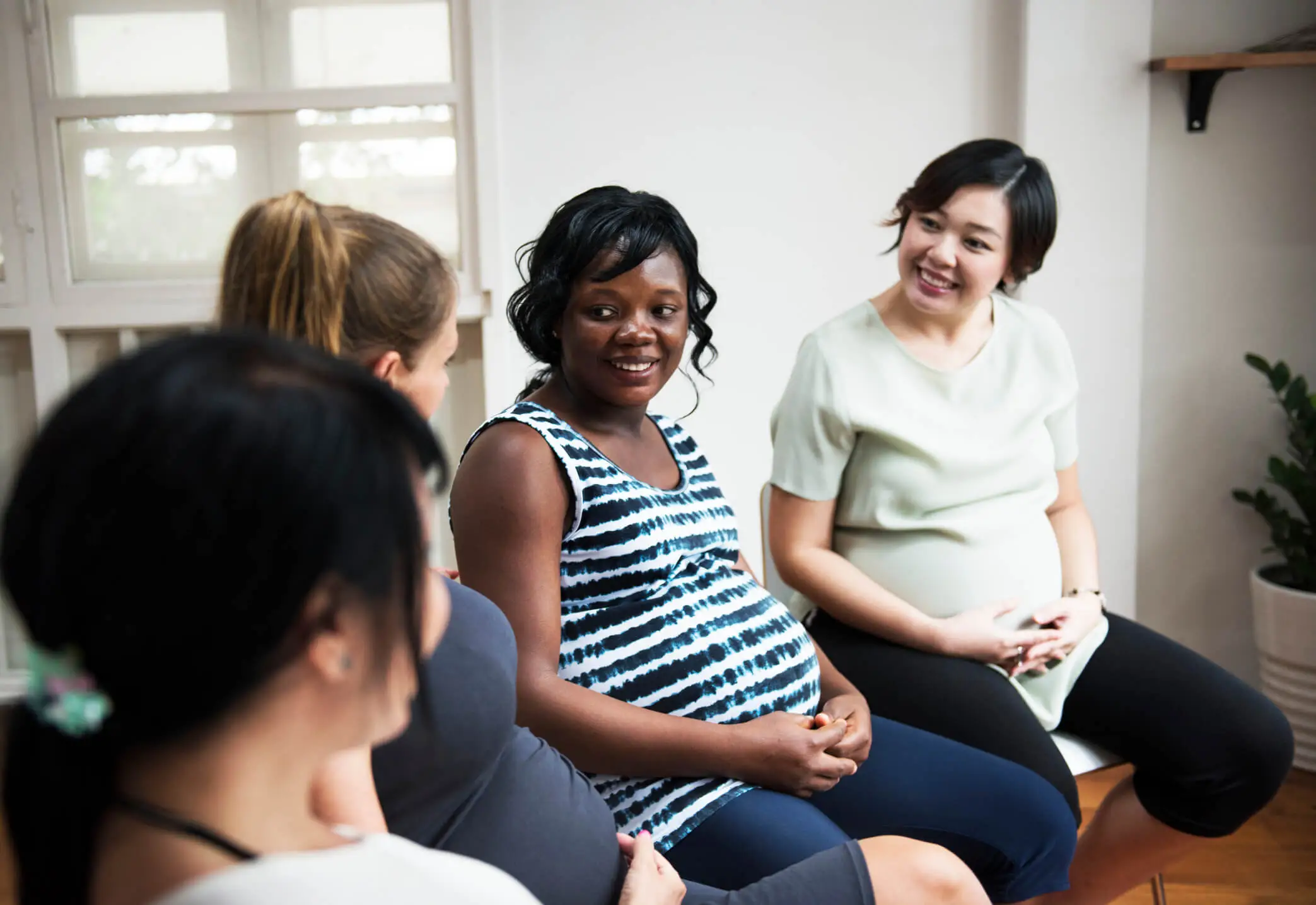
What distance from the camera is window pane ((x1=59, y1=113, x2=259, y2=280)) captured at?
9.43 feet

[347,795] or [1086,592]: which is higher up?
[347,795]

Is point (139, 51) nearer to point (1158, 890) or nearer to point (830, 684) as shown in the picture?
point (830, 684)

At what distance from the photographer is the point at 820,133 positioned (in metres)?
2.76

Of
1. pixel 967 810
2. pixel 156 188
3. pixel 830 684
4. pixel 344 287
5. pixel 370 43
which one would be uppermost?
pixel 370 43

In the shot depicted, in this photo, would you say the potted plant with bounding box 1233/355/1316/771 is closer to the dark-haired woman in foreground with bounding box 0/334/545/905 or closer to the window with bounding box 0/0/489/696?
the window with bounding box 0/0/489/696

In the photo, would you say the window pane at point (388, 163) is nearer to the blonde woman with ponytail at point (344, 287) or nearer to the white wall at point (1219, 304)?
the white wall at point (1219, 304)

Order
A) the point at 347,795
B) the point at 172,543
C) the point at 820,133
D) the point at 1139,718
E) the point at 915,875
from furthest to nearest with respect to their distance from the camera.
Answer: the point at 820,133, the point at 1139,718, the point at 915,875, the point at 347,795, the point at 172,543

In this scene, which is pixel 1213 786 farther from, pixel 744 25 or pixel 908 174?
pixel 744 25

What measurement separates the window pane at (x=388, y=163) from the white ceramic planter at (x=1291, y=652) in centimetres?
208

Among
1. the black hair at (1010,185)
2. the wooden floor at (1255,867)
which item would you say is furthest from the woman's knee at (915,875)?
the wooden floor at (1255,867)

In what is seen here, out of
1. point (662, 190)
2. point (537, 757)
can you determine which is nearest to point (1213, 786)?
point (537, 757)

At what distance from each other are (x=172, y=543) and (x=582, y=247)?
90 centimetres

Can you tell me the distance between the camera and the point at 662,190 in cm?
277

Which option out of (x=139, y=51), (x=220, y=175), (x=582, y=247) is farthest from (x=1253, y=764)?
(x=139, y=51)
